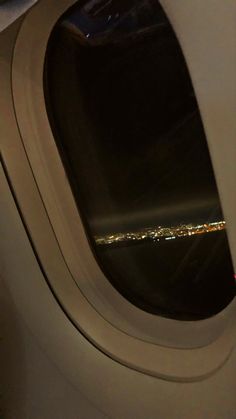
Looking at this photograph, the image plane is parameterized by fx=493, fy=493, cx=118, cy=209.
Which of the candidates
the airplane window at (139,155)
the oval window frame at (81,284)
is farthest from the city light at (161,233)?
the oval window frame at (81,284)

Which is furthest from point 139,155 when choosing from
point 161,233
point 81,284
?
point 81,284

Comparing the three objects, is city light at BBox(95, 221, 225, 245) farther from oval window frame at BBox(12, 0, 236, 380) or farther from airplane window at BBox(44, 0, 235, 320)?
oval window frame at BBox(12, 0, 236, 380)

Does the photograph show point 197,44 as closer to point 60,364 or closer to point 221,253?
point 221,253

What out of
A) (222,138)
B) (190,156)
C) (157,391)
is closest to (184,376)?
(157,391)

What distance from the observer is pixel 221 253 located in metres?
1.61

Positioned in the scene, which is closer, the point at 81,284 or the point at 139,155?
the point at 139,155

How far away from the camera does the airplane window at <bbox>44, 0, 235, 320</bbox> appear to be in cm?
158

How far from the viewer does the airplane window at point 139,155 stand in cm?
158

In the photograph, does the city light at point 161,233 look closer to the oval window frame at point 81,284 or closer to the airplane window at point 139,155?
the airplane window at point 139,155

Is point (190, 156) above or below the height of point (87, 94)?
below

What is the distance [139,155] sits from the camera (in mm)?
1789

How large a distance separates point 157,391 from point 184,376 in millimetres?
141

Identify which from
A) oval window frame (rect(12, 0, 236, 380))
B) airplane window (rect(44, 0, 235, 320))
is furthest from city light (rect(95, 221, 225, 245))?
oval window frame (rect(12, 0, 236, 380))

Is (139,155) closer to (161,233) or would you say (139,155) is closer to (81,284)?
(161,233)
